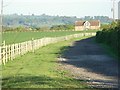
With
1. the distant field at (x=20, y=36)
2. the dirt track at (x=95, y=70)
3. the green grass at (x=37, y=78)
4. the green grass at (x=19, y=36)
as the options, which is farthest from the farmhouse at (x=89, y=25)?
the green grass at (x=37, y=78)

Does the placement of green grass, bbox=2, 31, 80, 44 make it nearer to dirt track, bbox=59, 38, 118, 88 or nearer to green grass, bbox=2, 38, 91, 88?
green grass, bbox=2, 38, 91, 88

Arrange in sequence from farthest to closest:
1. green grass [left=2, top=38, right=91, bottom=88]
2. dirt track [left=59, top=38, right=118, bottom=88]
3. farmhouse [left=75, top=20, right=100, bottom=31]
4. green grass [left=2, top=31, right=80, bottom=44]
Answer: farmhouse [left=75, top=20, right=100, bottom=31] → dirt track [left=59, top=38, right=118, bottom=88] → green grass [left=2, top=38, right=91, bottom=88] → green grass [left=2, top=31, right=80, bottom=44]

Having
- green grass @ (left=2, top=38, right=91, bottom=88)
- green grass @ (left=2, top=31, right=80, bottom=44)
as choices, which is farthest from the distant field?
green grass @ (left=2, top=38, right=91, bottom=88)

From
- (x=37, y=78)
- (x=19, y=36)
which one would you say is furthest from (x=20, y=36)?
(x=37, y=78)

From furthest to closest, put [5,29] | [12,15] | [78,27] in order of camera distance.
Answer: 1. [78,27]
2. [12,15]
3. [5,29]

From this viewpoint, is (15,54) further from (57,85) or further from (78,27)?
(78,27)

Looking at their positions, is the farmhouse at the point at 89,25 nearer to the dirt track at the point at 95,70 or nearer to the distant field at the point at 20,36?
the distant field at the point at 20,36

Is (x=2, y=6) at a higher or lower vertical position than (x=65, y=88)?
higher

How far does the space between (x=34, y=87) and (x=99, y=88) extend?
2070 mm

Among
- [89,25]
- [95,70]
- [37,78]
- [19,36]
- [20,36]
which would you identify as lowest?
[89,25]

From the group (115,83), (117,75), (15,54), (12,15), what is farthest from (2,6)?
(15,54)

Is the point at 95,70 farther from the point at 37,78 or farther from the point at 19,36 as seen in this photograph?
the point at 19,36

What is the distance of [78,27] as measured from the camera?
169000mm

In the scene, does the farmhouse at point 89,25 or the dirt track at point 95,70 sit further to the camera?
the farmhouse at point 89,25
